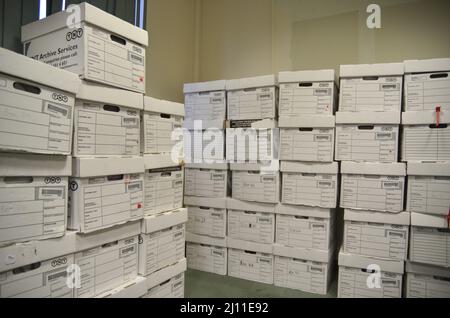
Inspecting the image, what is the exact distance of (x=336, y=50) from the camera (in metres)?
2.33

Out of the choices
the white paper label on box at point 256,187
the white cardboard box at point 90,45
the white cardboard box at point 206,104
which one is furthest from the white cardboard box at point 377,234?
the white cardboard box at point 90,45

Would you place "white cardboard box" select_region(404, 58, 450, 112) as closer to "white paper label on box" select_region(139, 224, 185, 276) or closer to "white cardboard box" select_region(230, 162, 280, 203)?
"white cardboard box" select_region(230, 162, 280, 203)

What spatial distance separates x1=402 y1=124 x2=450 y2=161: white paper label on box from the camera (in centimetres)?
171

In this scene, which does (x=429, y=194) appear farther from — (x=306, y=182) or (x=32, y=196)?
(x=32, y=196)

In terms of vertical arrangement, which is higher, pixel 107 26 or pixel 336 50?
pixel 336 50

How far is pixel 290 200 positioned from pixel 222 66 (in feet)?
4.64

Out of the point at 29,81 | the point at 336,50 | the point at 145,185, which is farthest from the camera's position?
the point at 336,50

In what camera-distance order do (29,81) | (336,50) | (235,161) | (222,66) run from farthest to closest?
(222,66) < (336,50) < (235,161) < (29,81)

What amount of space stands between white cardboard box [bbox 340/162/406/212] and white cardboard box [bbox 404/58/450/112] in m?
0.37

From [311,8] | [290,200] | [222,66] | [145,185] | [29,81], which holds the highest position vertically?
[311,8]

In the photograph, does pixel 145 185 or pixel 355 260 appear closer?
pixel 145 185

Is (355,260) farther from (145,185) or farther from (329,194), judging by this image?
(145,185)

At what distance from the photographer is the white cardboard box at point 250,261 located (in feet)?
6.81
